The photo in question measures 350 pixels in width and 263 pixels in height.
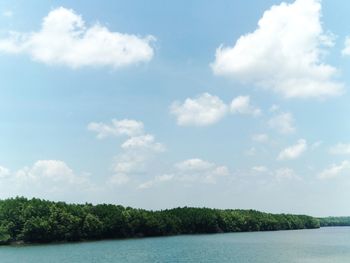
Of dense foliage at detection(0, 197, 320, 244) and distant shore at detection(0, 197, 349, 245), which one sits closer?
distant shore at detection(0, 197, 349, 245)

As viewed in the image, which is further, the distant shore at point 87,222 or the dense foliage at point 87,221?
the dense foliage at point 87,221

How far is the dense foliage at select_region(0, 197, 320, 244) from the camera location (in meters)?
89.1

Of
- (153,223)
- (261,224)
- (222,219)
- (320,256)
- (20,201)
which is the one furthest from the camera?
(261,224)

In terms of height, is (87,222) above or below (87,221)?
below

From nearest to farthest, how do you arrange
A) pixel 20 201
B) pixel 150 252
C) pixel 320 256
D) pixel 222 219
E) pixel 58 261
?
1. pixel 58 261
2. pixel 320 256
3. pixel 150 252
4. pixel 20 201
5. pixel 222 219

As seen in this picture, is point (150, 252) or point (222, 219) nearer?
point (150, 252)

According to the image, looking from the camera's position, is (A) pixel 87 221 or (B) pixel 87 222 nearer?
(B) pixel 87 222

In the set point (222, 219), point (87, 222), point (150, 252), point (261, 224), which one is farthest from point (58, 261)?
point (261, 224)

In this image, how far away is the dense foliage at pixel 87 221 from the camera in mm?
89125

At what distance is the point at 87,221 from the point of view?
97.9 meters

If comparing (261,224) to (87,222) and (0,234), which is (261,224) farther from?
(0,234)

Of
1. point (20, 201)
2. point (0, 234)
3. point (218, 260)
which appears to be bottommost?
point (218, 260)

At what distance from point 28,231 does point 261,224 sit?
339 ft

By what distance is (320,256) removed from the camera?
65.8 m
